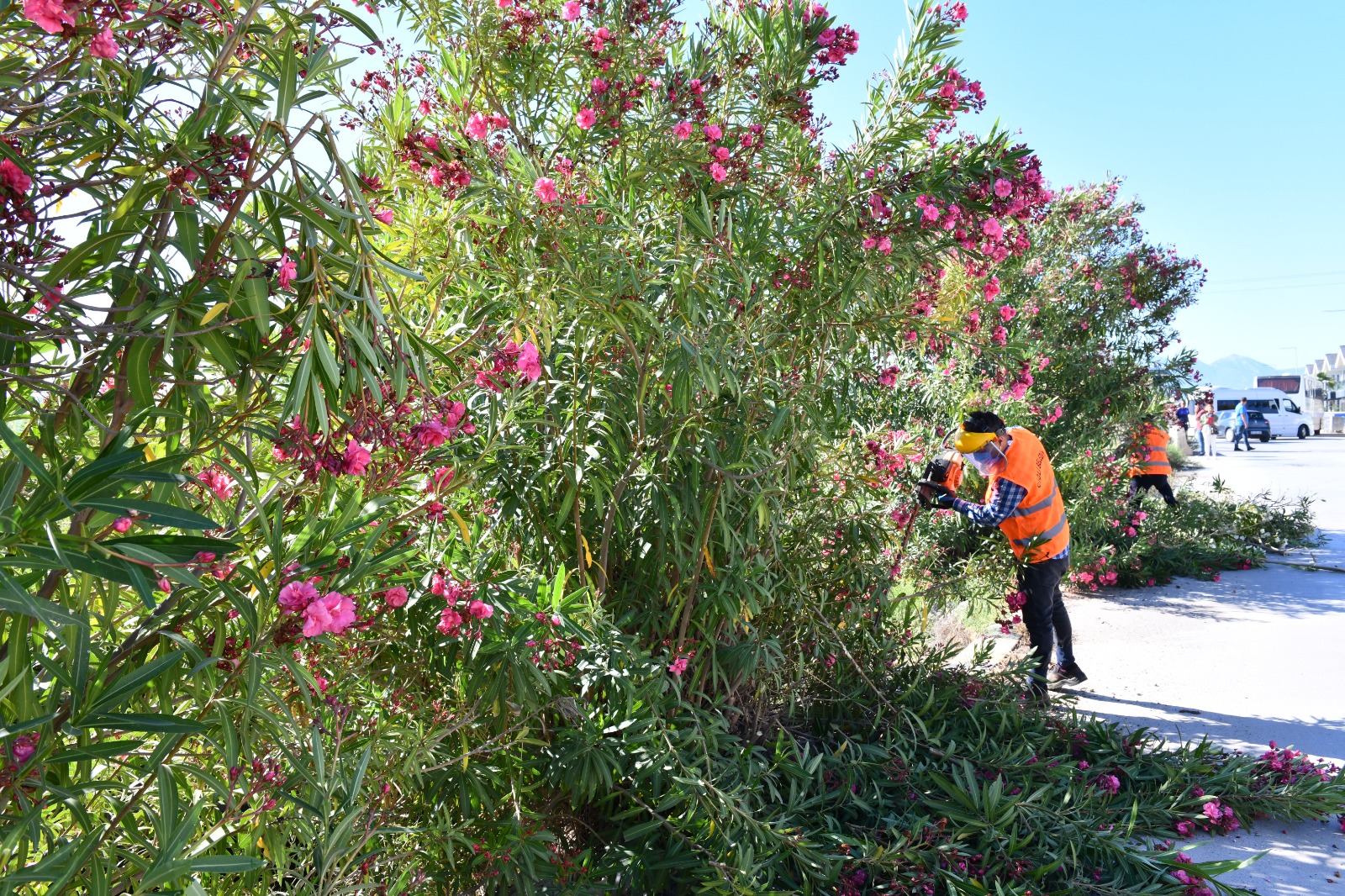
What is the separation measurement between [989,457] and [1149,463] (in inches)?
190

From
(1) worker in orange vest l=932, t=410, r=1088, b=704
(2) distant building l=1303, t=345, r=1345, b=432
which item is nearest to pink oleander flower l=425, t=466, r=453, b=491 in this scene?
(1) worker in orange vest l=932, t=410, r=1088, b=704

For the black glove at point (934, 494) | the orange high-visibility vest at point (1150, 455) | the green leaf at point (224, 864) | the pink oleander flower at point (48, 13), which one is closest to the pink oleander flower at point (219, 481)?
the green leaf at point (224, 864)

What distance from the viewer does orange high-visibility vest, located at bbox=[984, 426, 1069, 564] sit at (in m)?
4.44

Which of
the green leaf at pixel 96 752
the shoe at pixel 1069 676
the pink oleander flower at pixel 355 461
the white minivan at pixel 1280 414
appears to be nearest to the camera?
the green leaf at pixel 96 752

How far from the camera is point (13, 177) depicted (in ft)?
3.90

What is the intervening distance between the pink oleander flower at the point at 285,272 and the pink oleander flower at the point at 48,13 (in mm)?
378

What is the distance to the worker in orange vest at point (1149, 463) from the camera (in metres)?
7.95

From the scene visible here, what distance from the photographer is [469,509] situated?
8.21 ft

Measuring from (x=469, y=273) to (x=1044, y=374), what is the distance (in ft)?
21.7

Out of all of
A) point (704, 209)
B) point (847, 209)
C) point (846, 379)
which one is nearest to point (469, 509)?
point (704, 209)

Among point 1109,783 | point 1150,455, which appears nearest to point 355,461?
point 1109,783

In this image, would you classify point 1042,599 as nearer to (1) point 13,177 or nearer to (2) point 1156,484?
(1) point 13,177

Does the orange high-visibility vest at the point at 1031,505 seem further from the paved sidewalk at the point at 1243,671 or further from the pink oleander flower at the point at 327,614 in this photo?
the pink oleander flower at the point at 327,614

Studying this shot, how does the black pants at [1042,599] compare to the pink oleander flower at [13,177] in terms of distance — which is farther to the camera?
the black pants at [1042,599]
